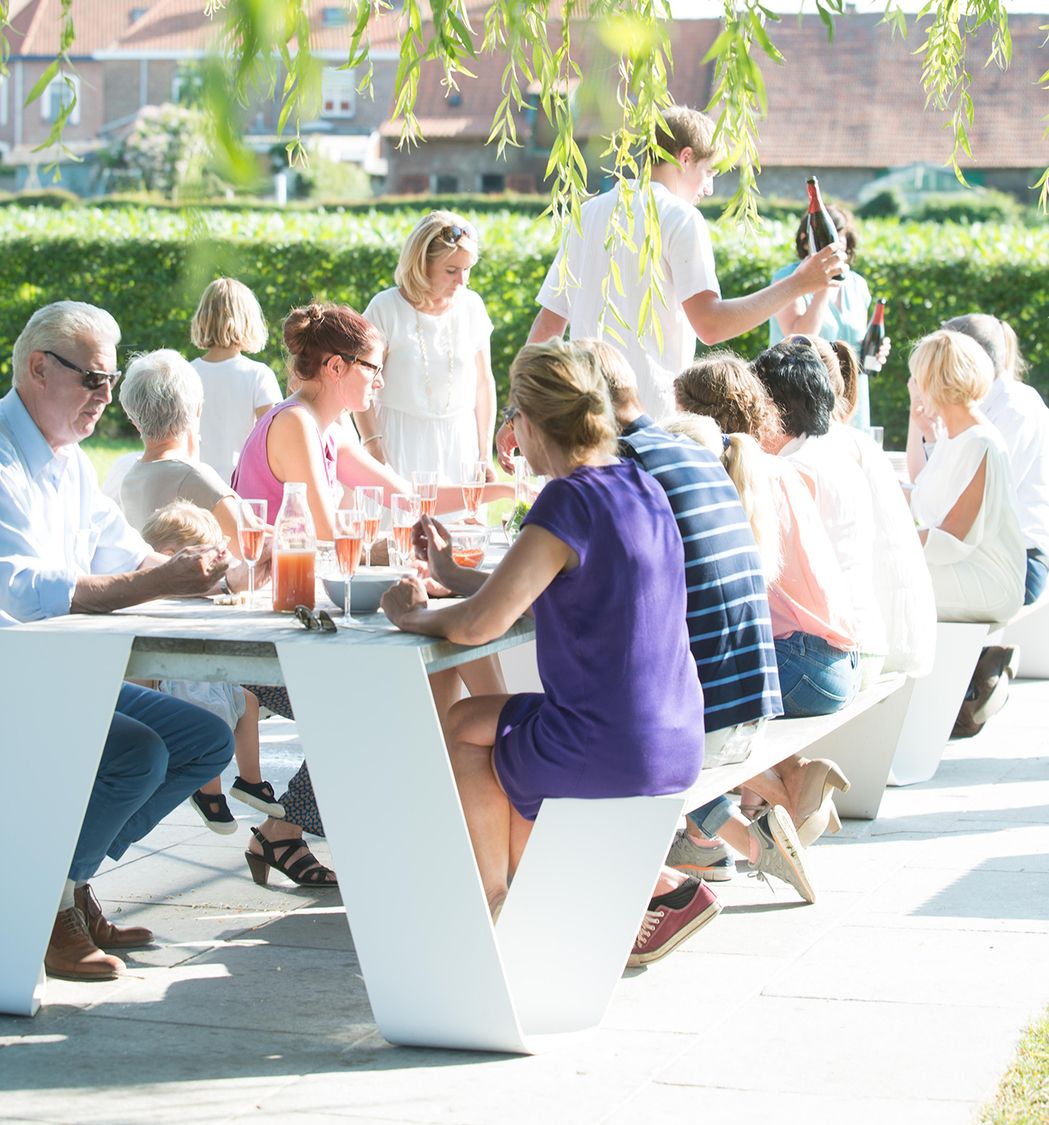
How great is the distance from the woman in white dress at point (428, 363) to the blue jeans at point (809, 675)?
2.01m

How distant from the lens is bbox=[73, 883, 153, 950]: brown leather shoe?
408 centimetres

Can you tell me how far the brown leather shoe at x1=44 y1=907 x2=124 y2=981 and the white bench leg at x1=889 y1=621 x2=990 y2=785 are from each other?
2.99 metres

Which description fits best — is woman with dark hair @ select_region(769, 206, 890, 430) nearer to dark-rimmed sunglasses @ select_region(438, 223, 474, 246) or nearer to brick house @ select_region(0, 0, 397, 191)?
dark-rimmed sunglasses @ select_region(438, 223, 474, 246)

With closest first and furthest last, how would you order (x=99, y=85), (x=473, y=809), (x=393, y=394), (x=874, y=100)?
(x=99, y=85) < (x=473, y=809) < (x=393, y=394) < (x=874, y=100)

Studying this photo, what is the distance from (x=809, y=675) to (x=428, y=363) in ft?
8.05

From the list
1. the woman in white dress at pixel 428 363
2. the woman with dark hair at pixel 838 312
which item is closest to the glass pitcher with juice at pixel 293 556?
the woman in white dress at pixel 428 363

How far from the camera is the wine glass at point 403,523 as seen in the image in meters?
4.05

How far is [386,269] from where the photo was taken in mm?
16328

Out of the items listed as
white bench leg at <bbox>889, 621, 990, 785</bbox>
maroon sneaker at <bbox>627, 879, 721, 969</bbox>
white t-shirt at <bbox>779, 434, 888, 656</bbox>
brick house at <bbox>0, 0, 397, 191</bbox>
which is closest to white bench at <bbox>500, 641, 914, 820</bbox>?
white t-shirt at <bbox>779, 434, 888, 656</bbox>

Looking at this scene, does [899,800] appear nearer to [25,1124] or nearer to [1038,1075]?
[1038,1075]

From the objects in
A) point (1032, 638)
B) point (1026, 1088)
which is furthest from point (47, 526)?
point (1032, 638)

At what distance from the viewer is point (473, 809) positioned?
3.63 metres

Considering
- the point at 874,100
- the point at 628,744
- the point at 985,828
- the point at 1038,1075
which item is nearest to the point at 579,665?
the point at 628,744

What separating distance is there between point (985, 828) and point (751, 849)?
1.20m
